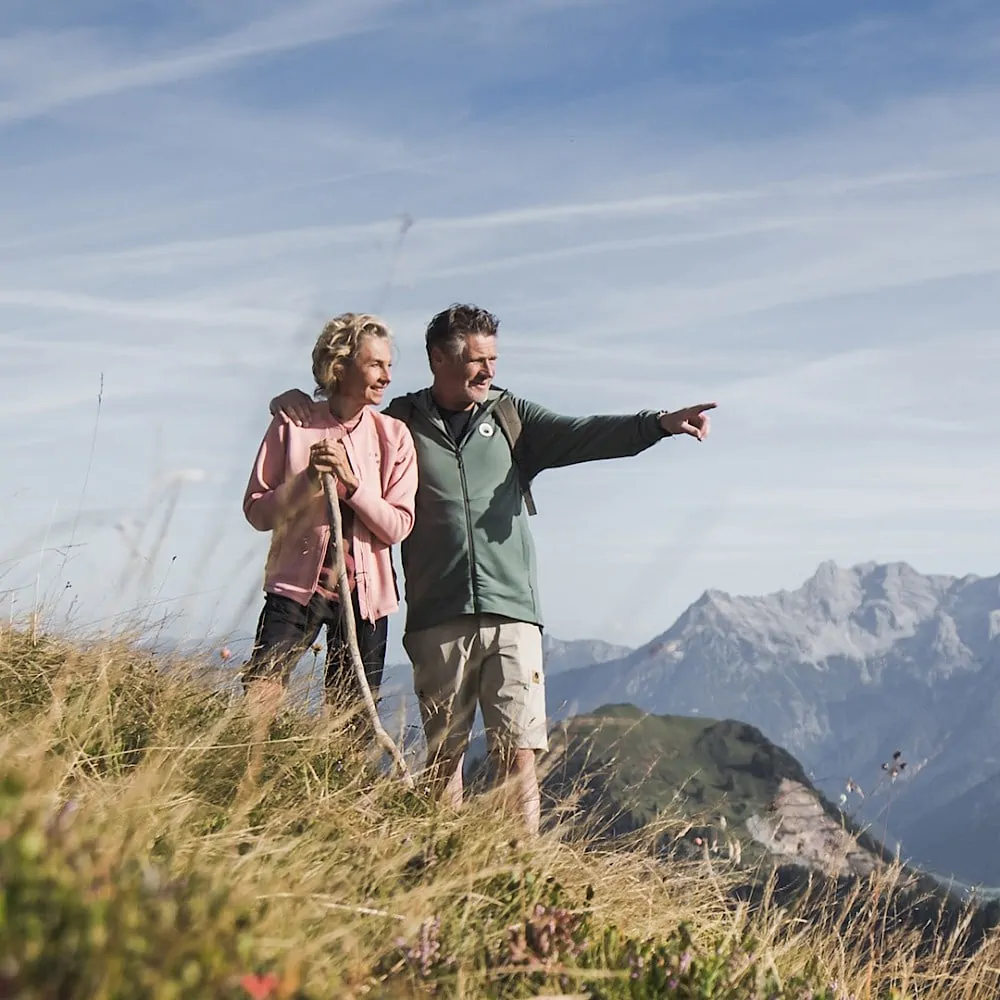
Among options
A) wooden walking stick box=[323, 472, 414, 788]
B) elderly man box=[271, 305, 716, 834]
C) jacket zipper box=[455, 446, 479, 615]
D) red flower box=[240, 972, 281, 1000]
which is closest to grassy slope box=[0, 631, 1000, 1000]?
red flower box=[240, 972, 281, 1000]

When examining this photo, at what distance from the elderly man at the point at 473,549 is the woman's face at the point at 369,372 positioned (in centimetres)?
38

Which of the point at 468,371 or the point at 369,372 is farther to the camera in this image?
the point at 468,371

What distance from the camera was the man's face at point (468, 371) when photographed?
7.17m

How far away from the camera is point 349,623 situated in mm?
6445

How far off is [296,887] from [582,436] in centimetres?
404

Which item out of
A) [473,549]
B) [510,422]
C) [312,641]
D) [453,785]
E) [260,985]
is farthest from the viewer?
[510,422]

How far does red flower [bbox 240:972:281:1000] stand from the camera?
7.29 feet

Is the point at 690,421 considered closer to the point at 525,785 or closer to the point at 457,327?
the point at 457,327

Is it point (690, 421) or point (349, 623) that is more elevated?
point (690, 421)

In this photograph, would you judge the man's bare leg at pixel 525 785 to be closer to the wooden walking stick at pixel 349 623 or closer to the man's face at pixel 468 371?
the wooden walking stick at pixel 349 623

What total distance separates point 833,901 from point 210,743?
362 centimetres

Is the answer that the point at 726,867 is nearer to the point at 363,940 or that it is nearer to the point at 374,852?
the point at 374,852

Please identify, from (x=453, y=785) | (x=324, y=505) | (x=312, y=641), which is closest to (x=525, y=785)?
(x=453, y=785)

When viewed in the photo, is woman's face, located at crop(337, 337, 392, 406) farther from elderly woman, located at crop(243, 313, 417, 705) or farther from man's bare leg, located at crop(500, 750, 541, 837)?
man's bare leg, located at crop(500, 750, 541, 837)
